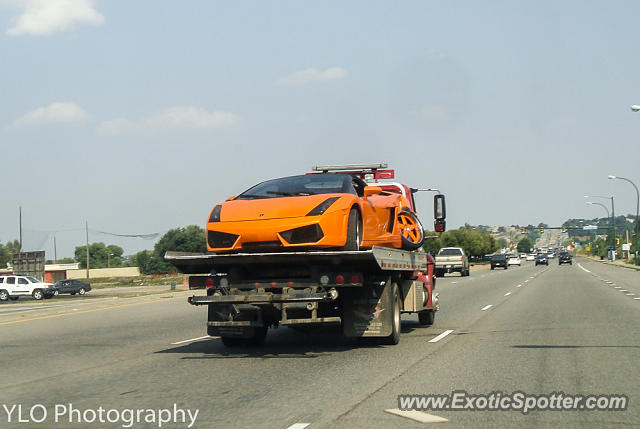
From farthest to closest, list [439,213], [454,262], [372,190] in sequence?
[454,262] < [439,213] < [372,190]

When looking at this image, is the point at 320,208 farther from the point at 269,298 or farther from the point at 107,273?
the point at 107,273

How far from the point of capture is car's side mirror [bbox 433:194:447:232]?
15219 millimetres

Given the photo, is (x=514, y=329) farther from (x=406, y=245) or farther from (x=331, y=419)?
(x=331, y=419)

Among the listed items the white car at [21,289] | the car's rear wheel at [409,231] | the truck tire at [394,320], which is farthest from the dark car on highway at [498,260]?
the truck tire at [394,320]

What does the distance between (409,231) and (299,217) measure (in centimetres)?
335

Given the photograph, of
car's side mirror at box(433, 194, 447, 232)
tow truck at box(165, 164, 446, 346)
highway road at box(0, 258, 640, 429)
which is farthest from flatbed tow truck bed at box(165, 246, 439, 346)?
car's side mirror at box(433, 194, 447, 232)

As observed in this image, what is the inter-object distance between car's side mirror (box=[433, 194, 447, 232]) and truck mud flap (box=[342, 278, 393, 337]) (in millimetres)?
4365

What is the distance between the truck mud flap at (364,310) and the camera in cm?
1112

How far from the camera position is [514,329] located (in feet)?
47.4

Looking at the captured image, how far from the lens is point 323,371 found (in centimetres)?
936

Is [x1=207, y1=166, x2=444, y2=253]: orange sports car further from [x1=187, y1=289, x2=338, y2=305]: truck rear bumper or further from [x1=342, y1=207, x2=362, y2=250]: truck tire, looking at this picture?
[x1=187, y1=289, x2=338, y2=305]: truck rear bumper

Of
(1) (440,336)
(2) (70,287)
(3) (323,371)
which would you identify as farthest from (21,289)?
(3) (323,371)

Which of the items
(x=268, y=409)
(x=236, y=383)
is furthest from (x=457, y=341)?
(x=268, y=409)

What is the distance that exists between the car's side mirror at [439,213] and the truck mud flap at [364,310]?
14.3 ft
